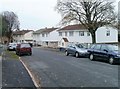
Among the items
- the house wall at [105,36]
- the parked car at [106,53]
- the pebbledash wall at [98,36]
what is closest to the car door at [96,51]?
the parked car at [106,53]

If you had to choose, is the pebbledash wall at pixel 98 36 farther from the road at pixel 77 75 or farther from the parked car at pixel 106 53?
the road at pixel 77 75

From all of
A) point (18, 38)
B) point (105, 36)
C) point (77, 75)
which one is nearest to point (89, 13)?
point (105, 36)

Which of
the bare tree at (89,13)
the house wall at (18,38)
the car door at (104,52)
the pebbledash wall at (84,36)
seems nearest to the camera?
the car door at (104,52)

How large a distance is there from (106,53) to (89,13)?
93.0 ft

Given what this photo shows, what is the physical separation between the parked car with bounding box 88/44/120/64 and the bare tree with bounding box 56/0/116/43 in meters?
24.5

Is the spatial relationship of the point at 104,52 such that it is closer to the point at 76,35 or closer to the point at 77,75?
the point at 77,75

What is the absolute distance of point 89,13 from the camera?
2018 inches

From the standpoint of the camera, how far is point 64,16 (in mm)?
51219

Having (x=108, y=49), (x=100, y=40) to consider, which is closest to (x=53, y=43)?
(x=100, y=40)

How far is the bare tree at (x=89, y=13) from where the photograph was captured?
166 feet

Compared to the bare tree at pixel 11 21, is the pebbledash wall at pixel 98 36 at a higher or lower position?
lower

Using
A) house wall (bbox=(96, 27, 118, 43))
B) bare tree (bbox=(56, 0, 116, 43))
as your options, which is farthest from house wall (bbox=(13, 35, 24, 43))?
bare tree (bbox=(56, 0, 116, 43))

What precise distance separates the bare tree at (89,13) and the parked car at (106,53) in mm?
24548

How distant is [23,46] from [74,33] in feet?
127
